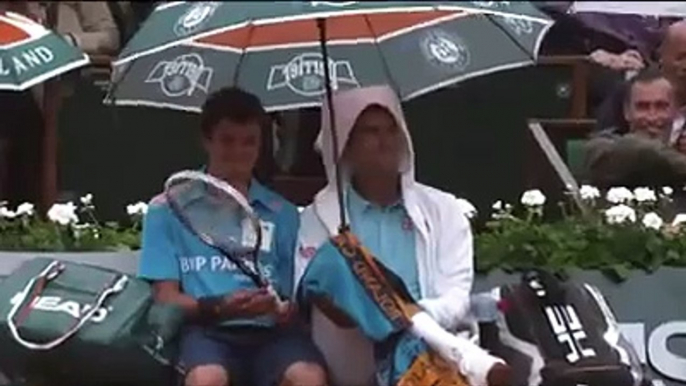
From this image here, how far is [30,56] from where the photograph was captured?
24.6 ft

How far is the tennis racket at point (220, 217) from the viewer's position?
711 cm

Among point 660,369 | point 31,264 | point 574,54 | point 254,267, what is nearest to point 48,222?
point 31,264

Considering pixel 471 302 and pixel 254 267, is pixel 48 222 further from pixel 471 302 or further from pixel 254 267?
pixel 471 302

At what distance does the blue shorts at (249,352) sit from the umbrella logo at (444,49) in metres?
1.27

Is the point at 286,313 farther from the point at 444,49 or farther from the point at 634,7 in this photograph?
the point at 634,7

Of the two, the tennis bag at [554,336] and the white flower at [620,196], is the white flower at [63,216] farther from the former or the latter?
the white flower at [620,196]

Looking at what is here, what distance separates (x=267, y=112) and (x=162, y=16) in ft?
3.96

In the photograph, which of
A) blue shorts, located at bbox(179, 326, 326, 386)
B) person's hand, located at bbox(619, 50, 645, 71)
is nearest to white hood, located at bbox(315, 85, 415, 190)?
blue shorts, located at bbox(179, 326, 326, 386)

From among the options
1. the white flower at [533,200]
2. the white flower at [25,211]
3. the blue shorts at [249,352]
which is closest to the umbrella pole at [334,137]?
the blue shorts at [249,352]

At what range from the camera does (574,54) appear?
10.5 meters

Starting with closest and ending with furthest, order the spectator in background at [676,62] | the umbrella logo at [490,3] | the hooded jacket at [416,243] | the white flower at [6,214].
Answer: the umbrella logo at [490,3], the hooded jacket at [416,243], the white flower at [6,214], the spectator in background at [676,62]

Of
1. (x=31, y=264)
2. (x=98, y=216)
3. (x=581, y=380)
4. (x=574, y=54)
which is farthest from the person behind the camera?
(x=574, y=54)

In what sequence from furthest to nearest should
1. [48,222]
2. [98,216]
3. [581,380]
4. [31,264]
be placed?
[98,216]
[48,222]
[31,264]
[581,380]

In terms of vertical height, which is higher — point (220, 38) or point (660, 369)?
point (220, 38)
